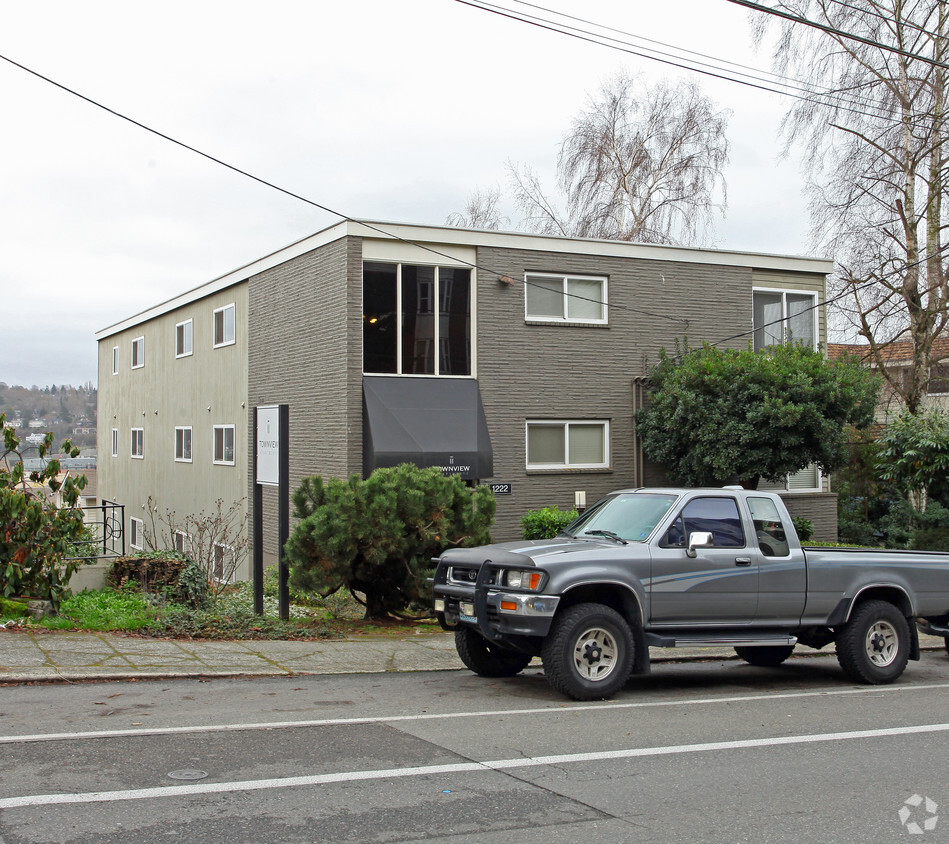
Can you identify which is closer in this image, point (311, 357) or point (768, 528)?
point (768, 528)

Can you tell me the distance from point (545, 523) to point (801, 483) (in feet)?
24.0

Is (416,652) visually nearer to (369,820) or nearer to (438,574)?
(438,574)

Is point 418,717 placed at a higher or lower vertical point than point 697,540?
lower

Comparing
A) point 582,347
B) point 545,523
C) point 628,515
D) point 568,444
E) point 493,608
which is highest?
point 582,347

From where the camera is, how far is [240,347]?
24391 millimetres

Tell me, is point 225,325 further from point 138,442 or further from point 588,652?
A: point 588,652

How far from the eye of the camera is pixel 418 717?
7.97 m

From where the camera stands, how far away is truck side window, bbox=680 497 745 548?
9.64 meters

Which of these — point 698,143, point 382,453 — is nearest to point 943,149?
point 698,143

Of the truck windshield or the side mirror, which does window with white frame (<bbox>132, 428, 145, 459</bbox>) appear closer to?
the truck windshield

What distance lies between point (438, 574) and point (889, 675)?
15.1 ft

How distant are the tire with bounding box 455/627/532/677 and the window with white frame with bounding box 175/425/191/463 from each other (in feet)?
65.2

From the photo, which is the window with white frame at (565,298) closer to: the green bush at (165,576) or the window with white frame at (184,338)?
the green bush at (165,576)

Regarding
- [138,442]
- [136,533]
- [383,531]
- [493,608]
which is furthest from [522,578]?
→ [138,442]
